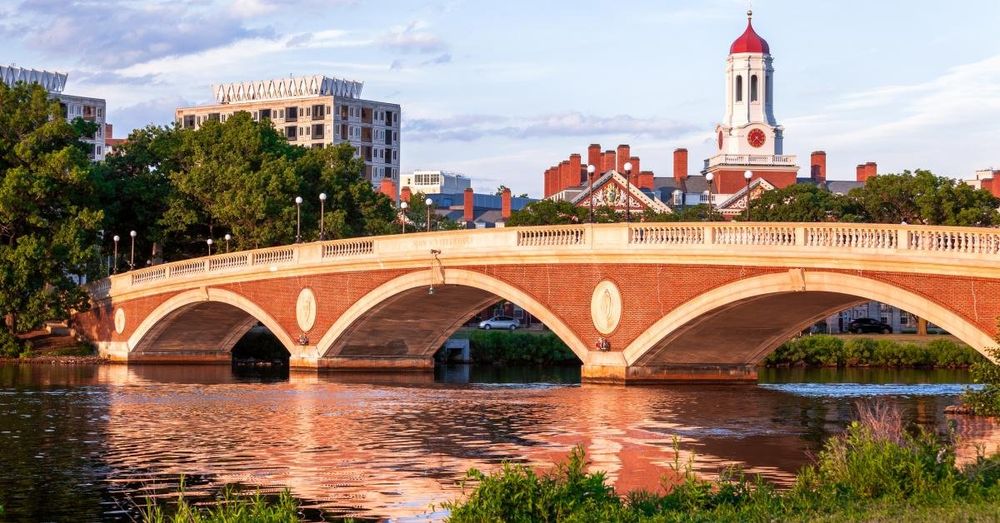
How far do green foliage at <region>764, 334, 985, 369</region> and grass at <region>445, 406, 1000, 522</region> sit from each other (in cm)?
4974

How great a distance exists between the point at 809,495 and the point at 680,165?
128706 millimetres

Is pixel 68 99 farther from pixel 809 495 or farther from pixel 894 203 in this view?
pixel 809 495

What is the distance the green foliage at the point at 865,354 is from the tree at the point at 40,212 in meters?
34.0

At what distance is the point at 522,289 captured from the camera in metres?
50.4

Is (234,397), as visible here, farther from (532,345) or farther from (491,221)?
(491,221)

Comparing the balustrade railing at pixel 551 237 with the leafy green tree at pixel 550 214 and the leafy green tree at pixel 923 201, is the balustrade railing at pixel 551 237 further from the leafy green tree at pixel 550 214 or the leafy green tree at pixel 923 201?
the leafy green tree at pixel 550 214

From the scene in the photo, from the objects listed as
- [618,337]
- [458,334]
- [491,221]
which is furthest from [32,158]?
[491,221]

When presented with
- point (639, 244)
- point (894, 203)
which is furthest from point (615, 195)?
point (639, 244)

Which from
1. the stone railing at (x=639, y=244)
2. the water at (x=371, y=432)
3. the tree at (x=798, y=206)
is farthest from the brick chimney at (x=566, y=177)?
the water at (x=371, y=432)

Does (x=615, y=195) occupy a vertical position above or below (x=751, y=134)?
below

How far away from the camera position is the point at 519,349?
75.2 meters

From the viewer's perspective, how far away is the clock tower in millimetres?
128375

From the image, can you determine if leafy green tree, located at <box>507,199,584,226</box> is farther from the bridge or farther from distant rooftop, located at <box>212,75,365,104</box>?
distant rooftop, located at <box>212,75,365,104</box>

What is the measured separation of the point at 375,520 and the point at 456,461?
781 centimetres
